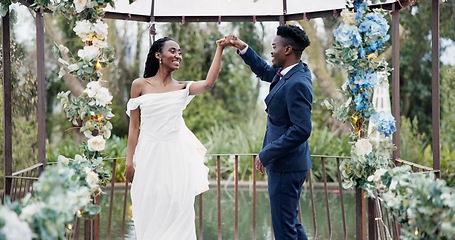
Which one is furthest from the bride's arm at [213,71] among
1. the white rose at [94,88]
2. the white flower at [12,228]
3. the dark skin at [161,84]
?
the white flower at [12,228]

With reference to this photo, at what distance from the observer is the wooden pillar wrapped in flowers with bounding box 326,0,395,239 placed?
4043 millimetres

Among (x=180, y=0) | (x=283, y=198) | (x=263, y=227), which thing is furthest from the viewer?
(x=263, y=227)

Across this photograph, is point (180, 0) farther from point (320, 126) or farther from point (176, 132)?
point (320, 126)

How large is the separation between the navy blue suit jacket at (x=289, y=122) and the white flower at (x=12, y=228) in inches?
76.6

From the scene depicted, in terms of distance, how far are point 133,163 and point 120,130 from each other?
35.5ft

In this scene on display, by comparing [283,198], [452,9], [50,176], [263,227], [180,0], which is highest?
[452,9]

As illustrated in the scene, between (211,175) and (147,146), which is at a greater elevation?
(147,146)

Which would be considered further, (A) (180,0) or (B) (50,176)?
(A) (180,0)

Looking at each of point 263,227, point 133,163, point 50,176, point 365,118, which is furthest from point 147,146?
point 263,227

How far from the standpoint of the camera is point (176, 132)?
175 inches

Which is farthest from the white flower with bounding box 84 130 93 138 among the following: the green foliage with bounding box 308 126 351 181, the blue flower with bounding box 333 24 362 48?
the green foliage with bounding box 308 126 351 181

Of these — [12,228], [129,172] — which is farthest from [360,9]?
[12,228]

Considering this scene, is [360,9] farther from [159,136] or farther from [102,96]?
[102,96]

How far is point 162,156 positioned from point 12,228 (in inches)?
85.1
